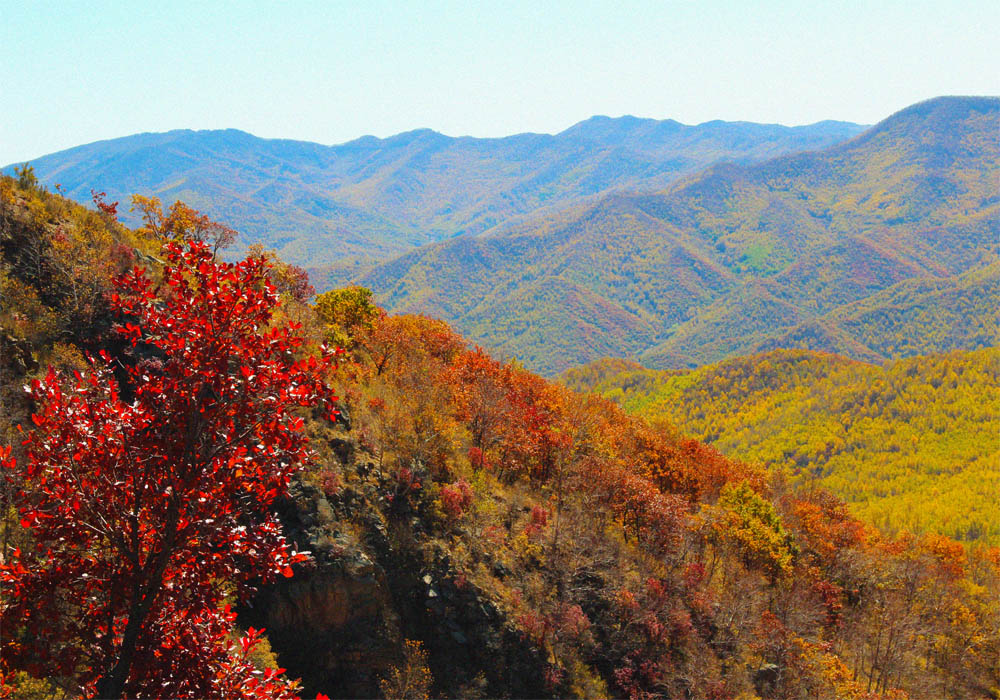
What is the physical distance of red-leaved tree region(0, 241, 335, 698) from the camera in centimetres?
645

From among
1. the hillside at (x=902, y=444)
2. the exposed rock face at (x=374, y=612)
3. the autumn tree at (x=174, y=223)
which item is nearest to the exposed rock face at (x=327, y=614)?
the exposed rock face at (x=374, y=612)

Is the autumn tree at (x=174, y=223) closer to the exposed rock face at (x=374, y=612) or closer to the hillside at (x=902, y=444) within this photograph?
the exposed rock face at (x=374, y=612)

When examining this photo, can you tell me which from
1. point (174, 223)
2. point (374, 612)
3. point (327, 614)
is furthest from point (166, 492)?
point (174, 223)

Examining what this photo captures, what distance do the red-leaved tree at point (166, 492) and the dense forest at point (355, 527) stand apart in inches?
1.5

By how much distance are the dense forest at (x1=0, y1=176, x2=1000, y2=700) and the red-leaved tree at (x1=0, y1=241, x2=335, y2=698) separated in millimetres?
39

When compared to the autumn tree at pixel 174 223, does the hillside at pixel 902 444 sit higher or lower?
lower

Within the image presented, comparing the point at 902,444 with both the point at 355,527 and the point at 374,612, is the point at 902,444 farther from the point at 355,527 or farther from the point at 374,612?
the point at 355,527

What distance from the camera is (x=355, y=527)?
23.3 m

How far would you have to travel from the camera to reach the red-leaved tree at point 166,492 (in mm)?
6445

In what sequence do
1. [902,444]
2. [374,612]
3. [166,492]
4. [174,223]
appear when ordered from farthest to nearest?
[902,444]
[174,223]
[374,612]
[166,492]

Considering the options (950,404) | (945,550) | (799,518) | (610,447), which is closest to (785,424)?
(950,404)

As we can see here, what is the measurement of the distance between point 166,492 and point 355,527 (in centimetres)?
1776

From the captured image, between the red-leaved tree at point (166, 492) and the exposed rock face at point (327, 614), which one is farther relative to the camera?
the exposed rock face at point (327, 614)

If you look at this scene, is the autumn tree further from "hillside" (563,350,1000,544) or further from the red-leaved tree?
"hillside" (563,350,1000,544)
